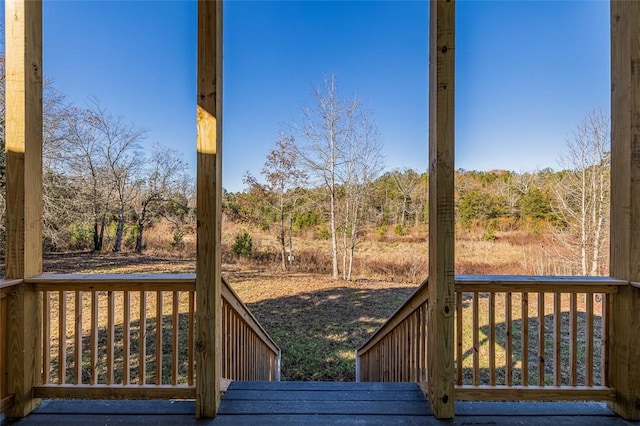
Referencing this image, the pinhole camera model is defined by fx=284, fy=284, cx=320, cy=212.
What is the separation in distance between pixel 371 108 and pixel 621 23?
4889 mm

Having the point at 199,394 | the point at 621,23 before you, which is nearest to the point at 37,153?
the point at 199,394

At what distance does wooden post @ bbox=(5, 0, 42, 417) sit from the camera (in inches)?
63.1

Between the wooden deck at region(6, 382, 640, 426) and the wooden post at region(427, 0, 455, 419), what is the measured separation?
185 millimetres

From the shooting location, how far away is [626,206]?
1605 mm

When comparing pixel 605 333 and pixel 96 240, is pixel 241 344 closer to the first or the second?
pixel 605 333

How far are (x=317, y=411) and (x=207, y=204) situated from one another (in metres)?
1.32

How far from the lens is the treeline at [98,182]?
382 centimetres

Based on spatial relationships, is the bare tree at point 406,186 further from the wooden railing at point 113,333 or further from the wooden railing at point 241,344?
the wooden railing at point 113,333

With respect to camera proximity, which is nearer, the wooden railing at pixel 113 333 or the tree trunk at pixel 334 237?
the wooden railing at pixel 113 333

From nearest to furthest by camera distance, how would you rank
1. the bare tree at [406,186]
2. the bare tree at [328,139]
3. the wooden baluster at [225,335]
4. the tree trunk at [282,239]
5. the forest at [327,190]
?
the wooden baluster at [225,335]
the forest at [327,190]
the bare tree at [406,186]
the bare tree at [328,139]
the tree trunk at [282,239]

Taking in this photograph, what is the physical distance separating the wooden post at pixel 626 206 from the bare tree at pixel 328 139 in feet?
16.8

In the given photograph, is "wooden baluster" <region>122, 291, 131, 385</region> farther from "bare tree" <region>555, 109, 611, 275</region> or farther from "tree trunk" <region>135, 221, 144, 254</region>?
"bare tree" <region>555, 109, 611, 275</region>

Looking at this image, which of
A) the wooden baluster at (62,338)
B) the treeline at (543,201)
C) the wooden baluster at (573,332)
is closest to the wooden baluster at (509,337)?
the wooden baluster at (573,332)

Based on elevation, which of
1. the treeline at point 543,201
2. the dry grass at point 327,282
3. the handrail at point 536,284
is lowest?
the dry grass at point 327,282
